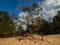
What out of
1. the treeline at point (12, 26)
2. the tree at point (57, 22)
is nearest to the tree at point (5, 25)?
the treeline at point (12, 26)

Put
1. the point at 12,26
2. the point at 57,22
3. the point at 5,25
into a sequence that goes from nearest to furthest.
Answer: the point at 5,25
the point at 12,26
the point at 57,22

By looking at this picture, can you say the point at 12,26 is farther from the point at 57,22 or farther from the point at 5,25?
the point at 57,22

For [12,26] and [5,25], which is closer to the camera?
[5,25]

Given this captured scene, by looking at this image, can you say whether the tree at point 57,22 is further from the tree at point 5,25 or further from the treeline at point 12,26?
the tree at point 5,25

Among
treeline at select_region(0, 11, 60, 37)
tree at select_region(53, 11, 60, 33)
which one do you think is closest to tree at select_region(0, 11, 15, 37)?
treeline at select_region(0, 11, 60, 37)

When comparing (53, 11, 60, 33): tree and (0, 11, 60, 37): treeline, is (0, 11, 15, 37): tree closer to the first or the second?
(0, 11, 60, 37): treeline

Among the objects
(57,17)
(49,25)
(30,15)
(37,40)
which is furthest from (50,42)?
(57,17)

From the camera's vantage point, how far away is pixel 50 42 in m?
10.1

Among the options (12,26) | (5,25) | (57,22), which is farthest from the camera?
(57,22)

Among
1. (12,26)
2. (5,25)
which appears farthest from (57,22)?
(5,25)

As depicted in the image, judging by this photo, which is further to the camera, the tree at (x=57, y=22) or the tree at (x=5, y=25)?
the tree at (x=57, y=22)

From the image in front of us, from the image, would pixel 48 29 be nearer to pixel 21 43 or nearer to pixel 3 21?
pixel 3 21

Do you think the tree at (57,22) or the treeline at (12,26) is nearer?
the treeline at (12,26)

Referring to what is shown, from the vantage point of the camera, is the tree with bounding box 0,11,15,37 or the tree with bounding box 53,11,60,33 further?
the tree with bounding box 53,11,60,33
